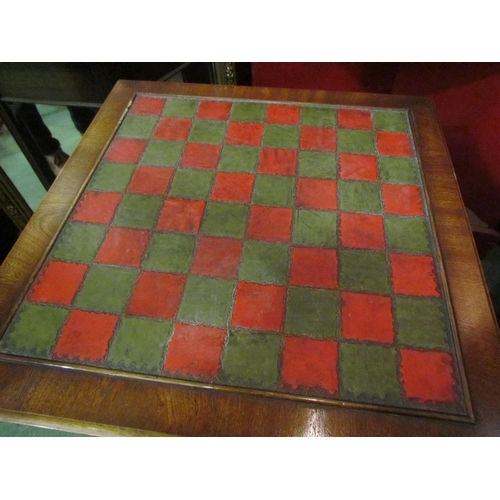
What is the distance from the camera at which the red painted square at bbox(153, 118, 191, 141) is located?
1.50 meters

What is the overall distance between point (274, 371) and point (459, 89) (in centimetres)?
180

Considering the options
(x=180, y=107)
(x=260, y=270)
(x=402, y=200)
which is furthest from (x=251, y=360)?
(x=180, y=107)

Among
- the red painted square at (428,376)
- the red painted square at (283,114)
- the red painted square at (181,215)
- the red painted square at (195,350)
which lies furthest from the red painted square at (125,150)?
the red painted square at (428,376)

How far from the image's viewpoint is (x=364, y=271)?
110cm

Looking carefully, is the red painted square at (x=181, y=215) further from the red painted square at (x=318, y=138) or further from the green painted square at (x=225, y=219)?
the red painted square at (x=318, y=138)

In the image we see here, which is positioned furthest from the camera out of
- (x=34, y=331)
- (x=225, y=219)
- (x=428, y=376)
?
(x=225, y=219)

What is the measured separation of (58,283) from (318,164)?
1.00 metres

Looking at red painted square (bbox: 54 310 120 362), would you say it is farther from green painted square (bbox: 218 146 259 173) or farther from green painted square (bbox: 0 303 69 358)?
green painted square (bbox: 218 146 259 173)

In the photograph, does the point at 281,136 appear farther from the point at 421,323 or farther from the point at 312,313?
the point at 421,323

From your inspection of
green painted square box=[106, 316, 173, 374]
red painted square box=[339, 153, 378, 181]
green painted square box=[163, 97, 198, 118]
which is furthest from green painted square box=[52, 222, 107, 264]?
red painted square box=[339, 153, 378, 181]

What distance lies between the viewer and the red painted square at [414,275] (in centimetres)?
105

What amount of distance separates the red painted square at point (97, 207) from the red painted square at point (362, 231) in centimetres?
80

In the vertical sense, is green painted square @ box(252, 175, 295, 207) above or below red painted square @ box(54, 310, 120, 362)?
above

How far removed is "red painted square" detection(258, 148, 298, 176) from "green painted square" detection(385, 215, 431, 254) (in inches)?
15.9
